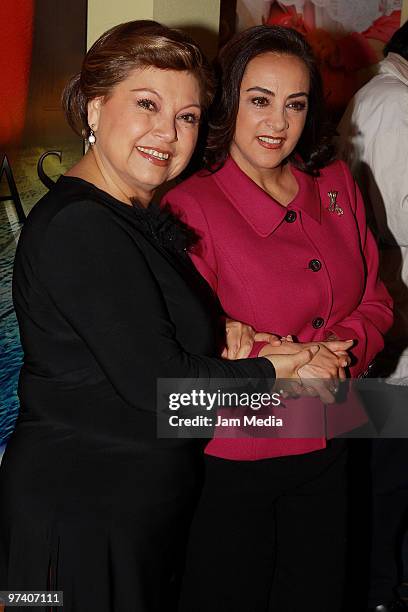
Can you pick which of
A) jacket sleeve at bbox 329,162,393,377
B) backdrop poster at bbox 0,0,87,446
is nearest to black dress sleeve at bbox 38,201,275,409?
jacket sleeve at bbox 329,162,393,377

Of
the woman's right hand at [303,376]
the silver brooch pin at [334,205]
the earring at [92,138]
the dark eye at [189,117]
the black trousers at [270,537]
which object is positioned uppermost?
the dark eye at [189,117]

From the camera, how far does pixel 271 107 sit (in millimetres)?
1836

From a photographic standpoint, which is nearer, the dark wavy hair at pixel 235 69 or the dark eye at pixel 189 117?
the dark eye at pixel 189 117

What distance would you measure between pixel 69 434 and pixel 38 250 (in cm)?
35

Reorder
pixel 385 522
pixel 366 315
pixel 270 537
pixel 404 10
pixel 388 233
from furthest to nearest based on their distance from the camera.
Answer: pixel 404 10
pixel 385 522
pixel 388 233
pixel 366 315
pixel 270 537

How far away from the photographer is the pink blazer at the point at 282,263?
181cm

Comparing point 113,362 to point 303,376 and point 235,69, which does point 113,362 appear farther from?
point 235,69

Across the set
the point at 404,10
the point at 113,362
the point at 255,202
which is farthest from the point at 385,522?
the point at 404,10

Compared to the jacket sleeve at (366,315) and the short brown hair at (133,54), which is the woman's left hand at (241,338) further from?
the short brown hair at (133,54)

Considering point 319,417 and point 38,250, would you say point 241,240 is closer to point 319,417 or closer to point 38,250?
point 319,417

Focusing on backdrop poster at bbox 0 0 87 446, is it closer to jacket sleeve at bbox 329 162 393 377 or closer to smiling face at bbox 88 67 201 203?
smiling face at bbox 88 67 201 203

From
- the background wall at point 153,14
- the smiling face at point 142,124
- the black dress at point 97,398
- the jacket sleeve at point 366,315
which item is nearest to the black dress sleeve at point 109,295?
the black dress at point 97,398

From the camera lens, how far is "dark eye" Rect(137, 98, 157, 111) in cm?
152

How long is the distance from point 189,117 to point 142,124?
4.8 inches
